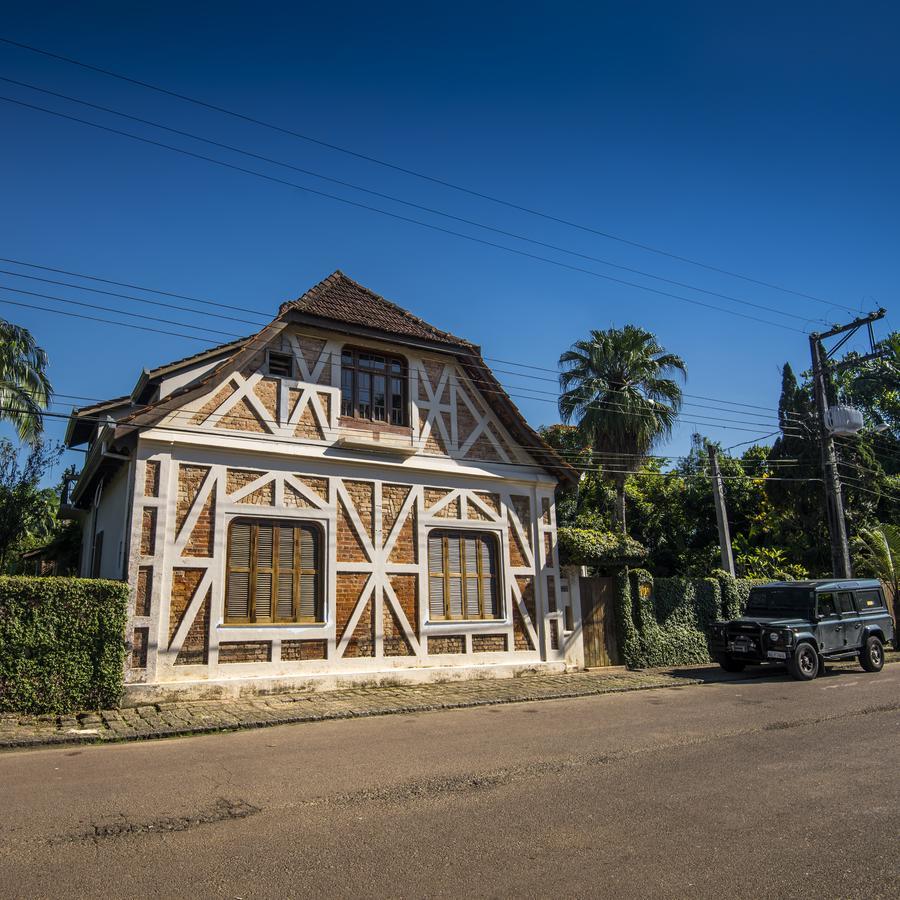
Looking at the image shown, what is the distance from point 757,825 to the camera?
5414 mm

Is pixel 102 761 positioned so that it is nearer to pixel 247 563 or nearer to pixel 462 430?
pixel 247 563

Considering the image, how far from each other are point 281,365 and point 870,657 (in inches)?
600

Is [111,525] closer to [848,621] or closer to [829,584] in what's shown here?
[829,584]

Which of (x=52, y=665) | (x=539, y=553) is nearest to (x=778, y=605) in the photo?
(x=539, y=553)

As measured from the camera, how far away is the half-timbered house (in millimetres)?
12453

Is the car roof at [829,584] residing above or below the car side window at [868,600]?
above

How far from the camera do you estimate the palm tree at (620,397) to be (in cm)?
2375

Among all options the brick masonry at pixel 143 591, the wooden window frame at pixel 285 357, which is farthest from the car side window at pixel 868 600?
the brick masonry at pixel 143 591

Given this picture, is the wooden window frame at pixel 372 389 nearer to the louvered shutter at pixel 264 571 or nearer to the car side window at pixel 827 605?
the louvered shutter at pixel 264 571

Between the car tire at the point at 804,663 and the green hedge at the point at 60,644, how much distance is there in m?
13.3

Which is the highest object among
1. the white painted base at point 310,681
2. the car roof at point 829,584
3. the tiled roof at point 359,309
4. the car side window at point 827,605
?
the tiled roof at point 359,309

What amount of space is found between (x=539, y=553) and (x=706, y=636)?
20.9 ft

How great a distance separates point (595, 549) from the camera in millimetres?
17094

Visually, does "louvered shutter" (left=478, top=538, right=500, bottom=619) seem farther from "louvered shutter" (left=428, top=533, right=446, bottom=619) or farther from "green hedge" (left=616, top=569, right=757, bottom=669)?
"green hedge" (left=616, top=569, right=757, bottom=669)
